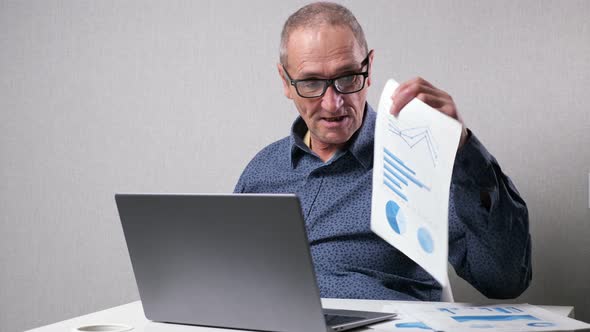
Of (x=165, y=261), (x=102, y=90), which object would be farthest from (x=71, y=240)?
(x=165, y=261)

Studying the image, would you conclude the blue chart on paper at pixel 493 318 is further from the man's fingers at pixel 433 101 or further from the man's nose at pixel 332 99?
the man's nose at pixel 332 99

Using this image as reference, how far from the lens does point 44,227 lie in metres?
2.59

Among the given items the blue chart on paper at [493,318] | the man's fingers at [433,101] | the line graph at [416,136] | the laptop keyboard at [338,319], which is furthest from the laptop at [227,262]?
the man's fingers at [433,101]

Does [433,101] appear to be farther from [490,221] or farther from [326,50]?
[326,50]

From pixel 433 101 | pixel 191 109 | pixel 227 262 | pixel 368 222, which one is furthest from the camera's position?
pixel 191 109

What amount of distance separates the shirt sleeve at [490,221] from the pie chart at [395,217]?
16 centimetres

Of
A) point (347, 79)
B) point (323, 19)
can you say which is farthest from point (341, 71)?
point (323, 19)

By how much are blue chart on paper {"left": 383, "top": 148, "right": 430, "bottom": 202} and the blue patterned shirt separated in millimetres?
131

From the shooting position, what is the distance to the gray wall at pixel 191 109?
71.9 inches

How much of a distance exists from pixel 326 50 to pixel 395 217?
0.60 m

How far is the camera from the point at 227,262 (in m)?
1.08

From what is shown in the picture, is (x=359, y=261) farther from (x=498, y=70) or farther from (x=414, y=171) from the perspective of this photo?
(x=498, y=70)

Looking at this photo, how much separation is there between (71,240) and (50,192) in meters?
0.19

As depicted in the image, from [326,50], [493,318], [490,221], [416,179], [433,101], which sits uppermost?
[326,50]
